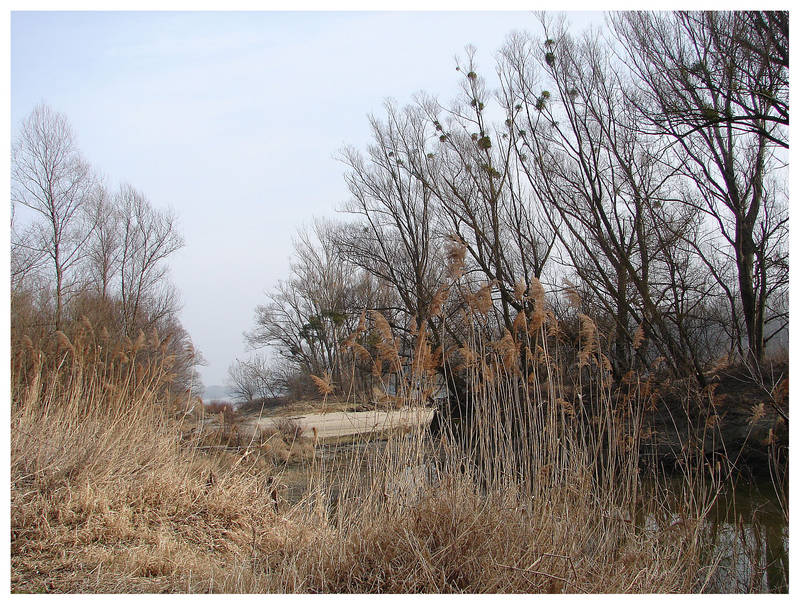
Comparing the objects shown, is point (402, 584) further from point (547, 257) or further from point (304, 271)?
point (304, 271)

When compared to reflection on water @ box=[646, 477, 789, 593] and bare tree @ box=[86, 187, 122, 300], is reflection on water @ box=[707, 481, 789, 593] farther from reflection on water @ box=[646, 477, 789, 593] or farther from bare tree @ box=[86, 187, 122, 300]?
bare tree @ box=[86, 187, 122, 300]

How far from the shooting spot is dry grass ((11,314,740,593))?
2.54 metres

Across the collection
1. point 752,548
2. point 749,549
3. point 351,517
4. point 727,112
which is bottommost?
point 752,548

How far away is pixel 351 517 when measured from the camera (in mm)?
3031

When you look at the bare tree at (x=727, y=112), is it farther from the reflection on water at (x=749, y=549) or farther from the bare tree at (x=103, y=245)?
the bare tree at (x=103, y=245)

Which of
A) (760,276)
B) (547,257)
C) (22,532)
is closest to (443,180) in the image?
(547,257)

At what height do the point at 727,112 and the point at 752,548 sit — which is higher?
the point at 727,112

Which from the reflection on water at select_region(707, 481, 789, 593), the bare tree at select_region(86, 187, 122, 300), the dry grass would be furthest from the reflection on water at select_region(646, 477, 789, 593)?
the bare tree at select_region(86, 187, 122, 300)

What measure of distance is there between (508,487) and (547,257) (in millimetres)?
7843

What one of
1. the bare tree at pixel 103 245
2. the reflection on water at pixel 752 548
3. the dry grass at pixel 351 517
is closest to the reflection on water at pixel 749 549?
the reflection on water at pixel 752 548

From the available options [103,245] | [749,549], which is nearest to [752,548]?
[749,549]

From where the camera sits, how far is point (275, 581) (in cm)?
263

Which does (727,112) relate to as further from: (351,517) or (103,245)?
(103,245)

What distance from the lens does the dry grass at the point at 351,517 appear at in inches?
99.9
